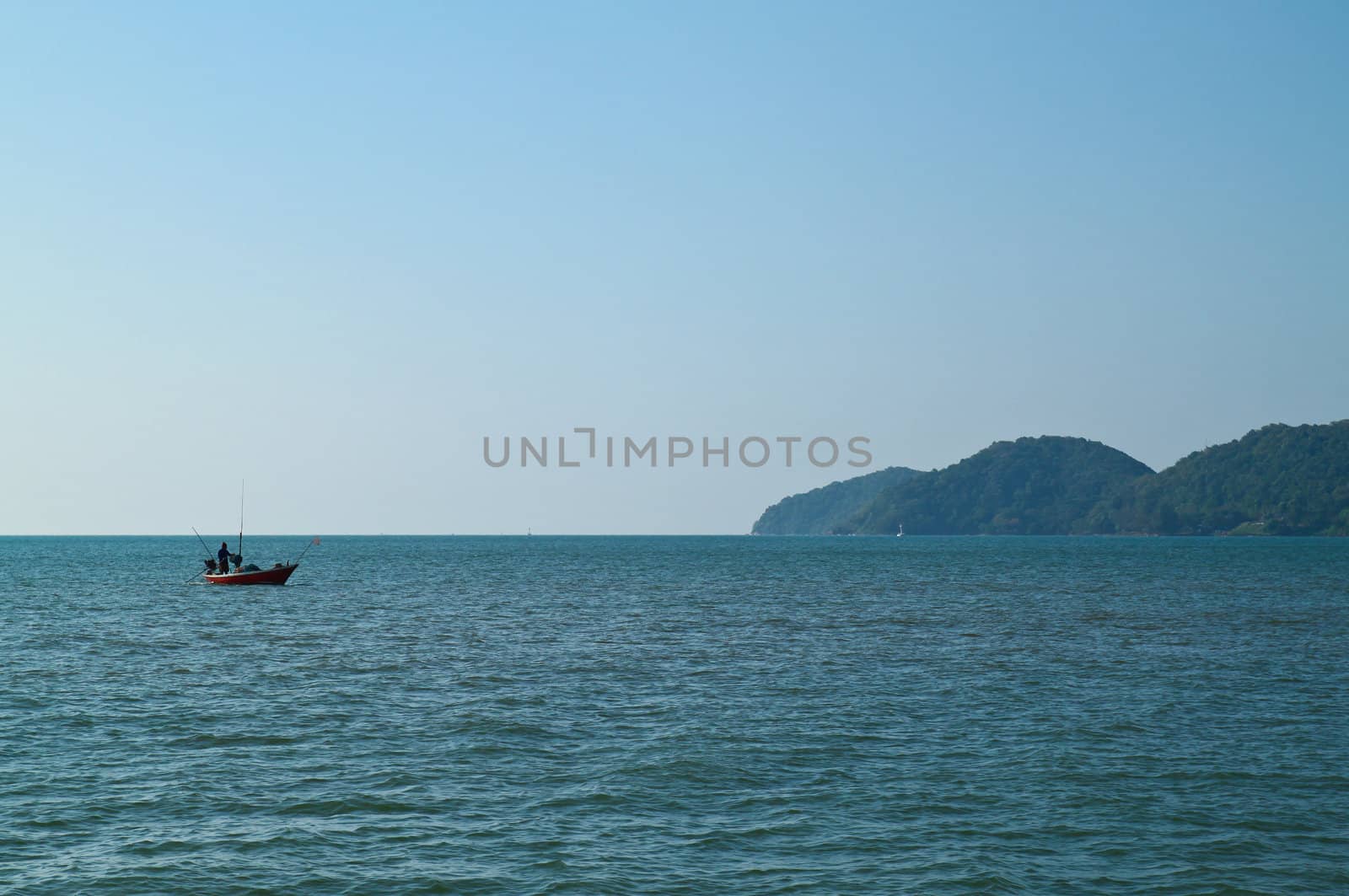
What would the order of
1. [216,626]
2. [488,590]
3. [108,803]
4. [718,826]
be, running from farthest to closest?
[488,590]
[216,626]
[108,803]
[718,826]

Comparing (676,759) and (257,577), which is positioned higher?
(257,577)

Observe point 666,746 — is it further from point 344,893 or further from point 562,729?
point 344,893

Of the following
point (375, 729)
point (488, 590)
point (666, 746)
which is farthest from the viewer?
point (488, 590)

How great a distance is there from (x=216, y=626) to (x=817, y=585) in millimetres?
51605

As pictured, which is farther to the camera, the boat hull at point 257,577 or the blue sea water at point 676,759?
the boat hull at point 257,577

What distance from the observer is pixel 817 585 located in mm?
96000

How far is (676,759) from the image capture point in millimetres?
24562

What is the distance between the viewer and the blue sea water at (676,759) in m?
17.7

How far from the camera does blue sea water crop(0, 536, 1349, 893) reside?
58.0 feet

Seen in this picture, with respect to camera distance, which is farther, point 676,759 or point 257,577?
point 257,577

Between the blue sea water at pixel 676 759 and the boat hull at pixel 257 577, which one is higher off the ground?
the boat hull at pixel 257 577

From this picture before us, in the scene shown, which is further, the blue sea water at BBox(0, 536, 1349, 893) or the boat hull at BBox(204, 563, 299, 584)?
the boat hull at BBox(204, 563, 299, 584)

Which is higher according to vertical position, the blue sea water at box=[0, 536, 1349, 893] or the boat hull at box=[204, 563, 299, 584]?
the boat hull at box=[204, 563, 299, 584]

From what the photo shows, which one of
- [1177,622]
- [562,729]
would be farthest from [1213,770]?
[1177,622]
